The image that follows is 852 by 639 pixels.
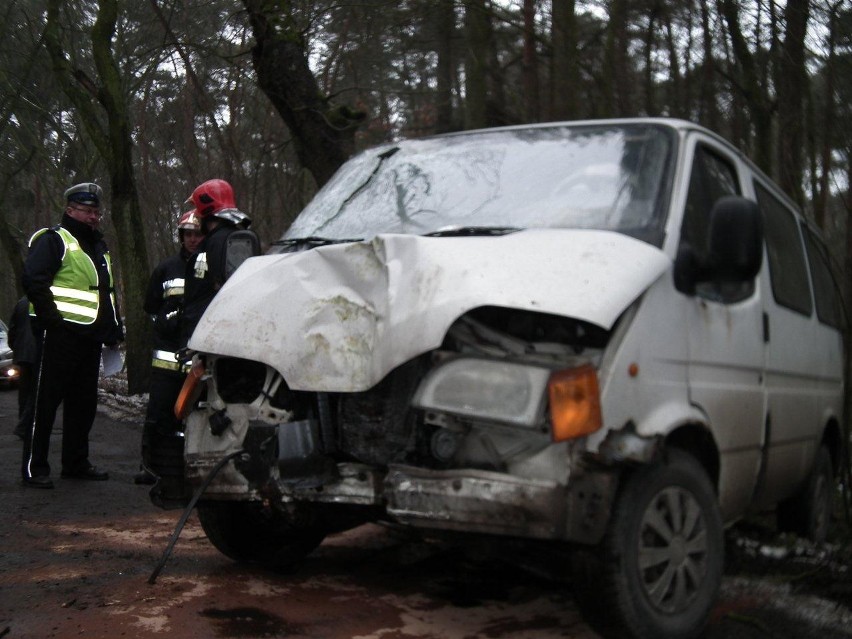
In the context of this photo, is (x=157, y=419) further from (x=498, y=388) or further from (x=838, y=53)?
(x=838, y=53)

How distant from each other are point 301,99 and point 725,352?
6.32 m

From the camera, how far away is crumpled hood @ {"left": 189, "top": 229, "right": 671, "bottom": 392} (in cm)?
345

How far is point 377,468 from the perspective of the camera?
3758mm

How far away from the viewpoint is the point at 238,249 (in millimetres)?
5418

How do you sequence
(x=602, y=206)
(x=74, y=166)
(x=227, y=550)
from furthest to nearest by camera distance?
(x=74, y=166)
(x=227, y=550)
(x=602, y=206)

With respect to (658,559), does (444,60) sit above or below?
above

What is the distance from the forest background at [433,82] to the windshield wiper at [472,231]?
3875 mm

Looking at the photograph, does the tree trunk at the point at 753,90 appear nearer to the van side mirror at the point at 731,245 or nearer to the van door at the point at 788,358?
the van door at the point at 788,358

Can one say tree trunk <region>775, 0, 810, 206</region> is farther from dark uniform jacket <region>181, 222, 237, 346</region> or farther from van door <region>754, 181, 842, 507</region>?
dark uniform jacket <region>181, 222, 237, 346</region>

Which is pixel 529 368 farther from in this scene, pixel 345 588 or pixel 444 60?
pixel 444 60

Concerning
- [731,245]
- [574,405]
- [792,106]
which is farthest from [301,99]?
[574,405]

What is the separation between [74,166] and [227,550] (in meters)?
22.0

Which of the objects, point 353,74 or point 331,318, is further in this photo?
point 353,74

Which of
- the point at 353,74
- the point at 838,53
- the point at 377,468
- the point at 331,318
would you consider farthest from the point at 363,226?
the point at 353,74
